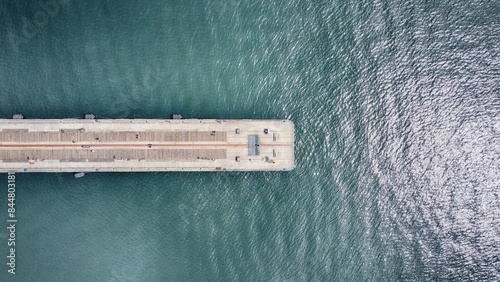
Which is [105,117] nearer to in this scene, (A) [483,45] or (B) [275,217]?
(B) [275,217]

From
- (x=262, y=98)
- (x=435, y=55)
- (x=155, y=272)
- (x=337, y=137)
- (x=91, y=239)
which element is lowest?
(x=155, y=272)

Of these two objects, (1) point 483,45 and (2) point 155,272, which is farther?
(1) point 483,45

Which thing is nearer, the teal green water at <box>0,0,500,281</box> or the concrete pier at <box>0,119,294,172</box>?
the concrete pier at <box>0,119,294,172</box>

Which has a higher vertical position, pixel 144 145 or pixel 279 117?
pixel 279 117

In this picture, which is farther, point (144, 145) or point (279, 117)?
point (279, 117)

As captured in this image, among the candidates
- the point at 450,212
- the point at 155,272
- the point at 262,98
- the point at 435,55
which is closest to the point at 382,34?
the point at 435,55
